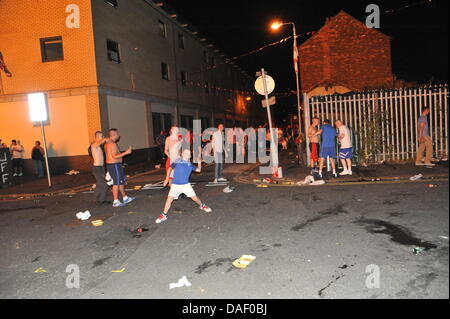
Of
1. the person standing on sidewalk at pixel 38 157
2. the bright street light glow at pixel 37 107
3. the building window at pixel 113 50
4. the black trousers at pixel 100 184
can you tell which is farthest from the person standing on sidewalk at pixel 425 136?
the person standing on sidewalk at pixel 38 157

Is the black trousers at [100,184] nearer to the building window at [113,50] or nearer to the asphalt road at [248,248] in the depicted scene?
the asphalt road at [248,248]

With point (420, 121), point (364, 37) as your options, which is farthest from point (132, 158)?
point (364, 37)

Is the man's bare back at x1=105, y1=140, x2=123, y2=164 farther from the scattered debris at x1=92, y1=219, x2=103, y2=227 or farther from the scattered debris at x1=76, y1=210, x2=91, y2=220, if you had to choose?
the scattered debris at x1=92, y1=219, x2=103, y2=227

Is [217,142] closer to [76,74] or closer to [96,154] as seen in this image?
[96,154]

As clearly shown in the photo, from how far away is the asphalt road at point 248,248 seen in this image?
368 cm

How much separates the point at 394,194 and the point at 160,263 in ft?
18.3

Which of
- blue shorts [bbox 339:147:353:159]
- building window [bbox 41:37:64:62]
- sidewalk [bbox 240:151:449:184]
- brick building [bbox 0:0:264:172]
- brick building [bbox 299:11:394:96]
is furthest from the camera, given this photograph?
brick building [bbox 299:11:394:96]

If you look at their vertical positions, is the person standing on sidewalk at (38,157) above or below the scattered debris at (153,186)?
above

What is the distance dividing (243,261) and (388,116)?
34.6 feet

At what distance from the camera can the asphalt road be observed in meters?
3.68

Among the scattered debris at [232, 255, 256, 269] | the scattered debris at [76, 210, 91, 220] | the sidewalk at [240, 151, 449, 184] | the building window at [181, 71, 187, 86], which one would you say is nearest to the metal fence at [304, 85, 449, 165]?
the sidewalk at [240, 151, 449, 184]

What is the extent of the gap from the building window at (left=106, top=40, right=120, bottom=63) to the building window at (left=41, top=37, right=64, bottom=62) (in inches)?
91.1

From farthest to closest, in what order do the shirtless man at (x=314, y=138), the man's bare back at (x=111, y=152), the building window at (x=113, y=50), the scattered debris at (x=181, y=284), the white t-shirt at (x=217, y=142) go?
the building window at (x=113, y=50)
the shirtless man at (x=314, y=138)
the white t-shirt at (x=217, y=142)
the man's bare back at (x=111, y=152)
the scattered debris at (x=181, y=284)

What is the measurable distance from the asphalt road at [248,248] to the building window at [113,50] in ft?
41.1
